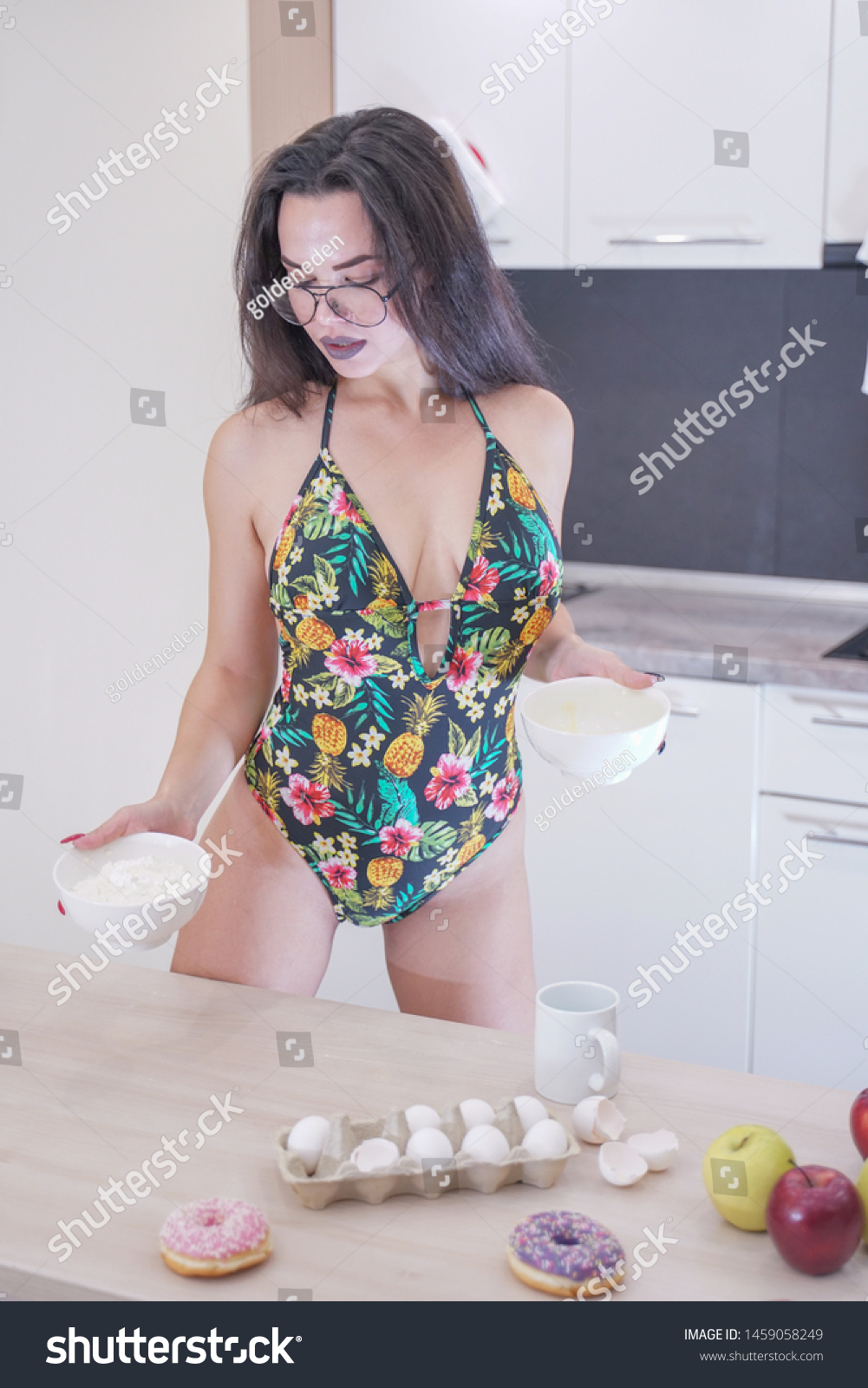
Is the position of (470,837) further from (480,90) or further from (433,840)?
(480,90)

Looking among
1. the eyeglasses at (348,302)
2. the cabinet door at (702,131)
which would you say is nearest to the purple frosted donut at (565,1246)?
the eyeglasses at (348,302)

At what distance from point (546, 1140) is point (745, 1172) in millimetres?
143

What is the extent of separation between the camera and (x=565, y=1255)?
2.73ft

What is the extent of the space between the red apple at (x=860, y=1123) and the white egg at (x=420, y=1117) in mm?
302

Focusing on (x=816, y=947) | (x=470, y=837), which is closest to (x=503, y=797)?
(x=470, y=837)

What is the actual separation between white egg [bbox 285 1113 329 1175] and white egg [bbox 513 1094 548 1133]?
0.15 metres

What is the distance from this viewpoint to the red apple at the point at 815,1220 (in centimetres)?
83

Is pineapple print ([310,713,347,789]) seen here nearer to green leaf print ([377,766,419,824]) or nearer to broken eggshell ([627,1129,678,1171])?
green leaf print ([377,766,419,824])

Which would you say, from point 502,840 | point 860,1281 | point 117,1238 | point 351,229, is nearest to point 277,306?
point 351,229

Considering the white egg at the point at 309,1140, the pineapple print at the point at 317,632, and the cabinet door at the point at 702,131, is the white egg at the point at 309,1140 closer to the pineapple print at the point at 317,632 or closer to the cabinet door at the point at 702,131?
the pineapple print at the point at 317,632

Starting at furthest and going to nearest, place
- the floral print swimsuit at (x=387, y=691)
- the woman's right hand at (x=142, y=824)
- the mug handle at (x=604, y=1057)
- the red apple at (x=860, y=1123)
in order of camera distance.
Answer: the floral print swimsuit at (x=387, y=691), the woman's right hand at (x=142, y=824), the mug handle at (x=604, y=1057), the red apple at (x=860, y=1123)

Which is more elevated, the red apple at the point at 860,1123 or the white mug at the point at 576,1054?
the red apple at the point at 860,1123

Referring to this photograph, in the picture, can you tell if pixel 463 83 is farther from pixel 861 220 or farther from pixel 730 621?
pixel 730 621

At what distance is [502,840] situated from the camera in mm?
1474
